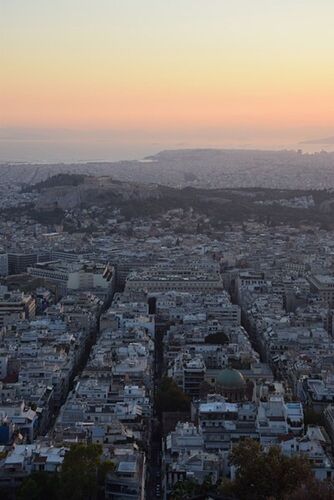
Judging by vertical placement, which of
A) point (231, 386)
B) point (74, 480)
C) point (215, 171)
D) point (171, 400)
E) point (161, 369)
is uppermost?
point (74, 480)

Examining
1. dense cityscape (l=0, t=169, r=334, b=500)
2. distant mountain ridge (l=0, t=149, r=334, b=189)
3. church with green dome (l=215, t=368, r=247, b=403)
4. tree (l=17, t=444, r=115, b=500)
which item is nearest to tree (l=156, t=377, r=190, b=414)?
dense cityscape (l=0, t=169, r=334, b=500)

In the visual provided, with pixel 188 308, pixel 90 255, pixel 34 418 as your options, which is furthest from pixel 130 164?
pixel 34 418

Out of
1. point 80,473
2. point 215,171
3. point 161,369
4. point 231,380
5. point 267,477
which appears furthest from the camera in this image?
point 215,171

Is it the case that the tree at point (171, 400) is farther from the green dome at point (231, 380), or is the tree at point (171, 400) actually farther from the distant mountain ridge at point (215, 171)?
the distant mountain ridge at point (215, 171)

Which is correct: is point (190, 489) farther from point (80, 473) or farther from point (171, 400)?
point (171, 400)

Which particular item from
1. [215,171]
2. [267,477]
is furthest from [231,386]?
[215,171]

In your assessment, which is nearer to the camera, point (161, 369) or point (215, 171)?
point (161, 369)
